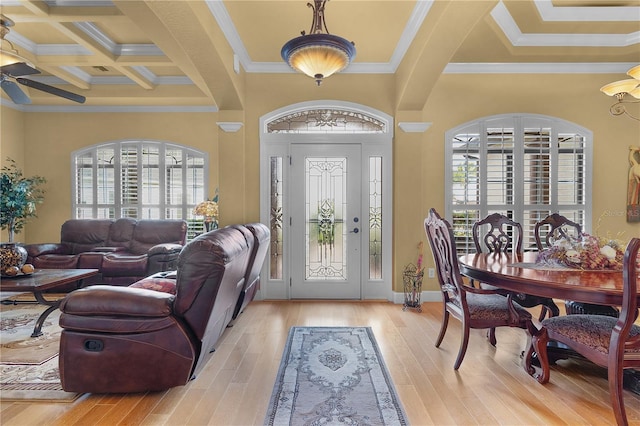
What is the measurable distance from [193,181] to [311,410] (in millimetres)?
4898

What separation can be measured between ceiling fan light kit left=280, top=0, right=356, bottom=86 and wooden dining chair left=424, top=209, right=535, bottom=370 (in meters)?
1.51

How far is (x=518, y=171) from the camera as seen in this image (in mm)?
4648

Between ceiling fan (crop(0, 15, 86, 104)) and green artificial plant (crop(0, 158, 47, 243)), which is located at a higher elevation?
ceiling fan (crop(0, 15, 86, 104))

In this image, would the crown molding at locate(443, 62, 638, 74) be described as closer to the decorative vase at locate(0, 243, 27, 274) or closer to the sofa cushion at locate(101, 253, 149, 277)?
the sofa cushion at locate(101, 253, 149, 277)

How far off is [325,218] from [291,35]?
90.5 inches

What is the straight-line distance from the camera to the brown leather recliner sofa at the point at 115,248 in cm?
A: 484

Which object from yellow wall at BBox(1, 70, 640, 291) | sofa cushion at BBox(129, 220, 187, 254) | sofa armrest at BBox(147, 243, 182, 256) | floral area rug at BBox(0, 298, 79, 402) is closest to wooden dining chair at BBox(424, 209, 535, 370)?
yellow wall at BBox(1, 70, 640, 291)

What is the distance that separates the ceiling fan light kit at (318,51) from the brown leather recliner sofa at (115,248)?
336 cm

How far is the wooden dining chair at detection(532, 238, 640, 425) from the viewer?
183cm

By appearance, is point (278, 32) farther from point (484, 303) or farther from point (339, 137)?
point (484, 303)

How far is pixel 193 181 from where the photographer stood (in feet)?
19.9

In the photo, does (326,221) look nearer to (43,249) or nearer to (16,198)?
(43,249)

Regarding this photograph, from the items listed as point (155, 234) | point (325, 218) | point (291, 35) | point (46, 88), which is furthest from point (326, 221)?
point (46, 88)

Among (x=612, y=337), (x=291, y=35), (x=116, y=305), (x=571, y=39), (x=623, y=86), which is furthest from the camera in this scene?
(x=571, y=39)
